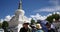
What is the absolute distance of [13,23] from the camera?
176 feet

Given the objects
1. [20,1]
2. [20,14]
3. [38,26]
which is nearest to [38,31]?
[38,26]

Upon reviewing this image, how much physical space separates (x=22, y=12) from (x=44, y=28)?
45.4 meters

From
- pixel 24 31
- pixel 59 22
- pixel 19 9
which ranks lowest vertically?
pixel 24 31

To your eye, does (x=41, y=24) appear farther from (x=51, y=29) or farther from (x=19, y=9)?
(x=19, y=9)

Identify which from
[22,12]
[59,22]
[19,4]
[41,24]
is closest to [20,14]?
[22,12]

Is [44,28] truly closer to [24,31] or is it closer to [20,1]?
[24,31]

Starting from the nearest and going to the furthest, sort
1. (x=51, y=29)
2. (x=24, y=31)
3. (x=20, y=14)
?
1. (x=24, y=31)
2. (x=51, y=29)
3. (x=20, y=14)

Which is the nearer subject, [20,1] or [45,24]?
[45,24]

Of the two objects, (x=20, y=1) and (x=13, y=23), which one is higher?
(x=20, y=1)

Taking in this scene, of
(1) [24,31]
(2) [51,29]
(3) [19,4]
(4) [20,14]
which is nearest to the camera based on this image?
(1) [24,31]

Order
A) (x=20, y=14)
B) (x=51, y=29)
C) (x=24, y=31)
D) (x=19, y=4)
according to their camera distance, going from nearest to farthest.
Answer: (x=24, y=31) < (x=51, y=29) < (x=20, y=14) < (x=19, y=4)

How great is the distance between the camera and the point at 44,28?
Answer: 27.3ft

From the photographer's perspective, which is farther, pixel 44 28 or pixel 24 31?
pixel 44 28

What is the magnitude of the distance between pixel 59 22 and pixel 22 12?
25.4 feet
